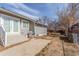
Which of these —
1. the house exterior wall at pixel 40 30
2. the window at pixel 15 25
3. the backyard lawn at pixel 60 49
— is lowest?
the backyard lawn at pixel 60 49

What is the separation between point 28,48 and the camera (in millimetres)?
3307

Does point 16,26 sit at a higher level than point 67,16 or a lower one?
lower

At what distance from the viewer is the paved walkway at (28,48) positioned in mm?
3242

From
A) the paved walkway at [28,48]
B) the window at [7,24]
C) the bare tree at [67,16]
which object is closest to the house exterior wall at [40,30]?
the paved walkway at [28,48]

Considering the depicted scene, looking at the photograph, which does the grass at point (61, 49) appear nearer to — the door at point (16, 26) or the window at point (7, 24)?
the door at point (16, 26)

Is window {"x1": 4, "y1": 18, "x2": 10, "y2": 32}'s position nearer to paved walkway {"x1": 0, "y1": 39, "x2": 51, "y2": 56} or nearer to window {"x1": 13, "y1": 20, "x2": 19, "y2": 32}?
window {"x1": 13, "y1": 20, "x2": 19, "y2": 32}

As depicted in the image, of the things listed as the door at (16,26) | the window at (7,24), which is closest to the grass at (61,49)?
the door at (16,26)

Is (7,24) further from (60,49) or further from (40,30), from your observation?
(60,49)

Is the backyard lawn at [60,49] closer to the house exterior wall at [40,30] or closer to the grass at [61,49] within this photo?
the grass at [61,49]

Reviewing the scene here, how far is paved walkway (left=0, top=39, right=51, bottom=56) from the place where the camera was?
3.24 metres

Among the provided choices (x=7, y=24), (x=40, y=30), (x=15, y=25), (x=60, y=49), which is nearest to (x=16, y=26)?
(x=15, y=25)

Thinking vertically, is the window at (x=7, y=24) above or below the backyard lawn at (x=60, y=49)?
above

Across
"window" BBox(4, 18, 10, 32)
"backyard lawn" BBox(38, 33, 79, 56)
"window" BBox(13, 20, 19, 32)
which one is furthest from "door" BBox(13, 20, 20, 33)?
"backyard lawn" BBox(38, 33, 79, 56)

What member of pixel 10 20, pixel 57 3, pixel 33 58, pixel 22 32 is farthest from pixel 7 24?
pixel 57 3
